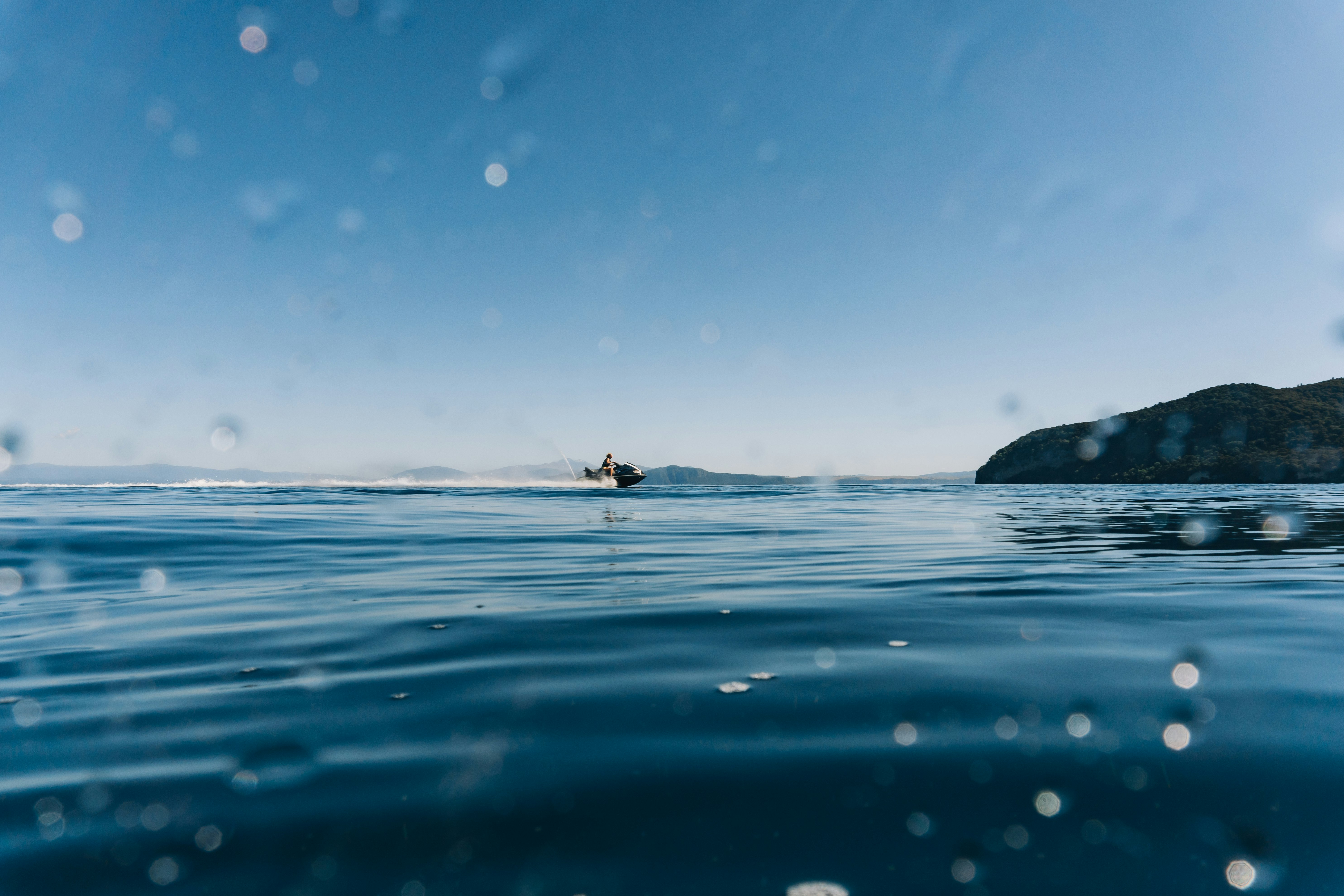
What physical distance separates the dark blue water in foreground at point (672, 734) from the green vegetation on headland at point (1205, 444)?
388 ft

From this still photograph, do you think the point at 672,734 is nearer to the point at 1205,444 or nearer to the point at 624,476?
the point at 624,476

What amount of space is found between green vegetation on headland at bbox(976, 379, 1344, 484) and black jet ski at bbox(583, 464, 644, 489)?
322 ft

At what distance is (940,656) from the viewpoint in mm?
4434

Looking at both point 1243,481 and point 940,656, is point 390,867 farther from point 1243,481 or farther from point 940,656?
point 1243,481

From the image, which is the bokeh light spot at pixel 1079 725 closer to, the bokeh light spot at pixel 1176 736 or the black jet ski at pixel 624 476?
the bokeh light spot at pixel 1176 736

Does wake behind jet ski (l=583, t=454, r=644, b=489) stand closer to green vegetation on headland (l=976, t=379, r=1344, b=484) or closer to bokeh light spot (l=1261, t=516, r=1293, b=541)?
bokeh light spot (l=1261, t=516, r=1293, b=541)

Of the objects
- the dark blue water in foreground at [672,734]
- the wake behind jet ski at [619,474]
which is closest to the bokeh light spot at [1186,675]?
the dark blue water in foreground at [672,734]

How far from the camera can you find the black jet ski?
5184 cm

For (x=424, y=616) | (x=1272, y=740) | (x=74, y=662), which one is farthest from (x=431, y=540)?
(x=1272, y=740)

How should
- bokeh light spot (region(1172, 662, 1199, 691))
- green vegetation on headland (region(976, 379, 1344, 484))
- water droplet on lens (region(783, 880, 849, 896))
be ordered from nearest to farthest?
water droplet on lens (region(783, 880, 849, 896))
bokeh light spot (region(1172, 662, 1199, 691))
green vegetation on headland (region(976, 379, 1344, 484))

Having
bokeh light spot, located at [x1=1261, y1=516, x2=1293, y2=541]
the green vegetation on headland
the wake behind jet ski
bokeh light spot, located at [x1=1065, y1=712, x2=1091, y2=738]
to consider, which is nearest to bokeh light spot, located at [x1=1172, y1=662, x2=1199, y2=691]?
bokeh light spot, located at [x1=1065, y1=712, x2=1091, y2=738]

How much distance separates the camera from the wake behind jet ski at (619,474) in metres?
52.0

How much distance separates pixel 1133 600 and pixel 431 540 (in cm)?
1208

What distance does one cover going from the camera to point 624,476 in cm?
5300
